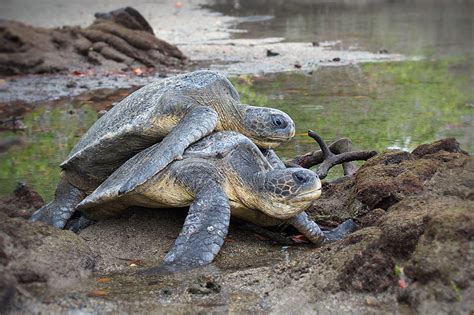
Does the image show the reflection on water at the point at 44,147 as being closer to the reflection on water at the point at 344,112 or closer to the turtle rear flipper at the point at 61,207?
the reflection on water at the point at 344,112

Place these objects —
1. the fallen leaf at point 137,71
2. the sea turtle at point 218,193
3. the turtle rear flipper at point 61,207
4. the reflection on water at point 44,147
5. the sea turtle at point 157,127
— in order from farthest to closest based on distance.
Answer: the fallen leaf at point 137,71 < the reflection on water at point 44,147 < the turtle rear flipper at point 61,207 < the sea turtle at point 157,127 < the sea turtle at point 218,193

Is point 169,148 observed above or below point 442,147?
above

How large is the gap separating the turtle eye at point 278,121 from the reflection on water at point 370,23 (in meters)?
8.85

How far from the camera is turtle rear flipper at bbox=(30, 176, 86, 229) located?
477cm

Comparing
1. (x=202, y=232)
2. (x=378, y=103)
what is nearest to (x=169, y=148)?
(x=202, y=232)

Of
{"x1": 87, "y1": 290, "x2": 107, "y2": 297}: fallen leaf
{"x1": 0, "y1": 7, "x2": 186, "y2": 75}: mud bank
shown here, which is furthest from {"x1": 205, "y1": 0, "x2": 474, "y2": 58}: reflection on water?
{"x1": 87, "y1": 290, "x2": 107, "y2": 297}: fallen leaf

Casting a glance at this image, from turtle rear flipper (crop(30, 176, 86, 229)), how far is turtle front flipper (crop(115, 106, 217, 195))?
50 cm

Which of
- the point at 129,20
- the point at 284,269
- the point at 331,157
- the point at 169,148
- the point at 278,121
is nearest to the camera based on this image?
the point at 284,269

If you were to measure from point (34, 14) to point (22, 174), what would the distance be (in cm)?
1497

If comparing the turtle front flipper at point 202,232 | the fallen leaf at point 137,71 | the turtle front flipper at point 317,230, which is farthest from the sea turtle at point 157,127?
the fallen leaf at point 137,71

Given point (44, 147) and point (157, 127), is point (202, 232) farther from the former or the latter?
point (44, 147)

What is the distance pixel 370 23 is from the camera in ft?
60.7

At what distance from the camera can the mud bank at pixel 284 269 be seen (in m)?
3.14

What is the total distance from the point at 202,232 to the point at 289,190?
0.51m
